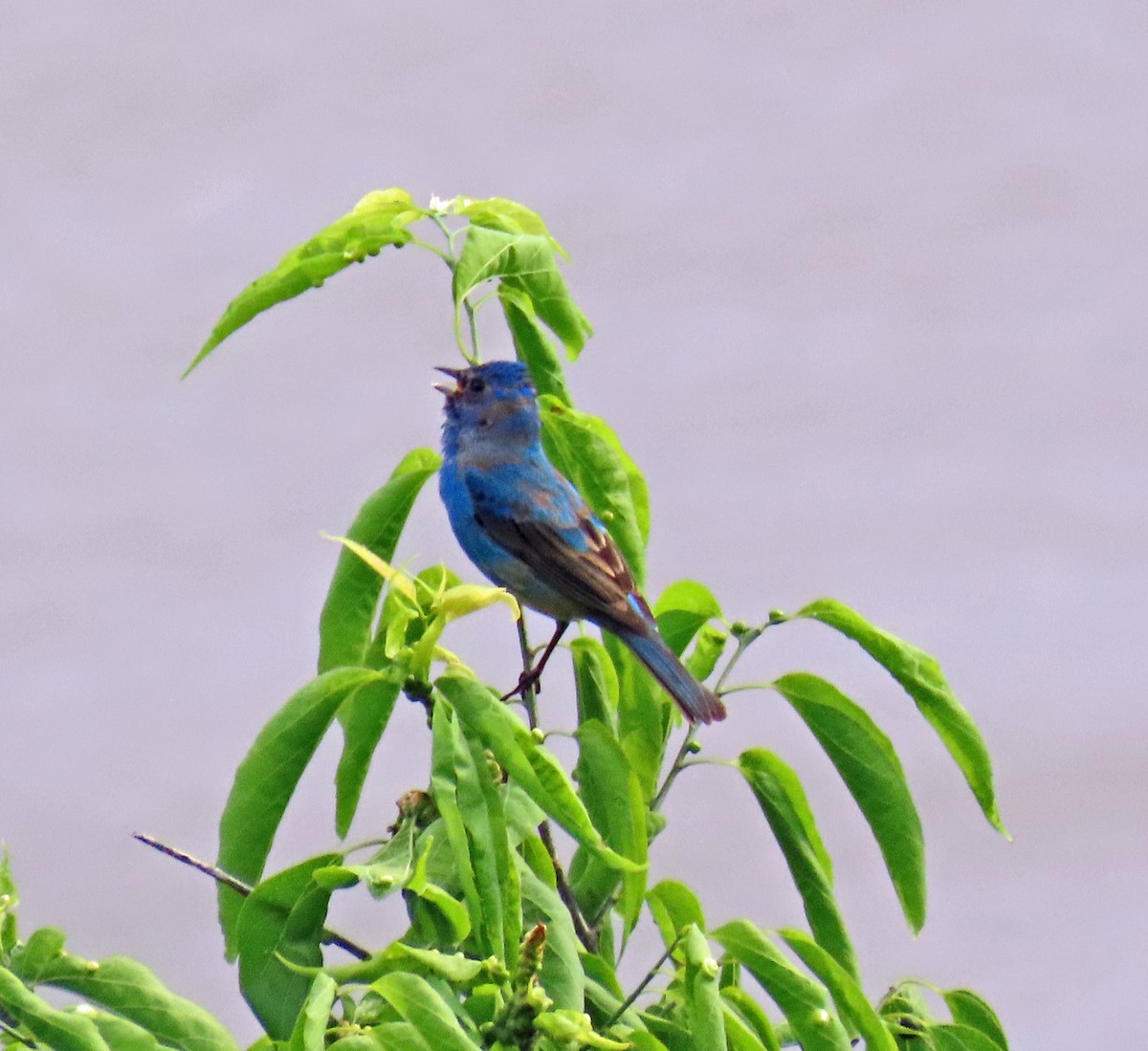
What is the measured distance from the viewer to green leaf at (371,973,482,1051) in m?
1.92

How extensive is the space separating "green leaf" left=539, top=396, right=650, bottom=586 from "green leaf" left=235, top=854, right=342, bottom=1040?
73cm

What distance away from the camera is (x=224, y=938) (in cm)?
244

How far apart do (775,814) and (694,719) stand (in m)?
0.19

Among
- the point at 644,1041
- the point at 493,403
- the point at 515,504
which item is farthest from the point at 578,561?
the point at 644,1041

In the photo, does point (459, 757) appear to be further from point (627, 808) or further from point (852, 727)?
point (852, 727)

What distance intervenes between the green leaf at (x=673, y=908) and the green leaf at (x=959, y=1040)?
49 centimetres

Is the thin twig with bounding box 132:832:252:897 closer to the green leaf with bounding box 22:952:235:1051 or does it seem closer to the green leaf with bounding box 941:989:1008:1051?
the green leaf with bounding box 22:952:235:1051

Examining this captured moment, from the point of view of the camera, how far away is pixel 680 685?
9.05 ft

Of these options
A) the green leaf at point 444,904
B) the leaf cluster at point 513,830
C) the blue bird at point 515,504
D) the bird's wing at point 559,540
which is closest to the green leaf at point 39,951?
the leaf cluster at point 513,830

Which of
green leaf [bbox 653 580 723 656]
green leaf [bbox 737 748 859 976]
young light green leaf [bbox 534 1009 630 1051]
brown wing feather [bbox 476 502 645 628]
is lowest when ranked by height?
young light green leaf [bbox 534 1009 630 1051]

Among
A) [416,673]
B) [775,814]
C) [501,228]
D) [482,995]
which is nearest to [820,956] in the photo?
[775,814]

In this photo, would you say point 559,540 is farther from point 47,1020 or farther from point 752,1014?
point 47,1020

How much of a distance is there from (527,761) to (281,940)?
44 cm

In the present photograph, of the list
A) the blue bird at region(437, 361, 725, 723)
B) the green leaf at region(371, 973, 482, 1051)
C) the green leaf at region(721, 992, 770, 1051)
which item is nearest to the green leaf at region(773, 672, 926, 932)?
the green leaf at region(721, 992, 770, 1051)
